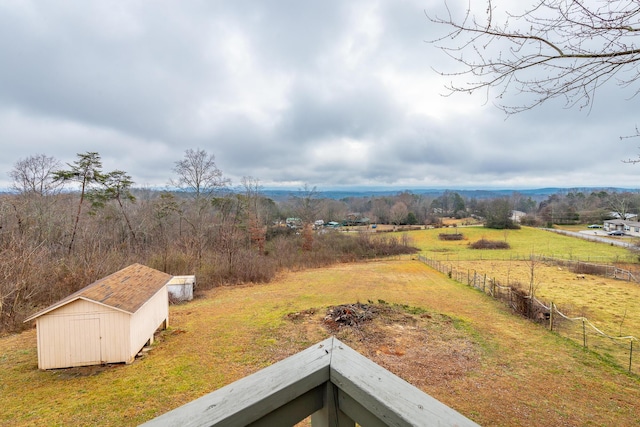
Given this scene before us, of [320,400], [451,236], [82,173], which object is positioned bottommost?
[451,236]

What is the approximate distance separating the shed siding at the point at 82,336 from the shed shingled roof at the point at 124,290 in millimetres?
151

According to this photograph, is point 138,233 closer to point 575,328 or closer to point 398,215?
point 575,328

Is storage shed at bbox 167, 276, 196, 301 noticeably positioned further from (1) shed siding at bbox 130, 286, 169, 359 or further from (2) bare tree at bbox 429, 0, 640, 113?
(2) bare tree at bbox 429, 0, 640, 113

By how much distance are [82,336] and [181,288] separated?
297 inches

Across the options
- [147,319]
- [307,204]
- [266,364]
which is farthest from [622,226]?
[147,319]

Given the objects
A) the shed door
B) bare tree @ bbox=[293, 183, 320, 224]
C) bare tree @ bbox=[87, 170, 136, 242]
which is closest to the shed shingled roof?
the shed door

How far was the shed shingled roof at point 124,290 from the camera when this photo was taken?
698cm

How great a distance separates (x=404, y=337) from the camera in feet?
30.2

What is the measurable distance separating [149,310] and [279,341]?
13.0 feet

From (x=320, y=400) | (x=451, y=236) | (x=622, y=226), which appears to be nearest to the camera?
(x=320, y=400)

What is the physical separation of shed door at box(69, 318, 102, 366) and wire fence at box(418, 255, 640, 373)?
13628mm

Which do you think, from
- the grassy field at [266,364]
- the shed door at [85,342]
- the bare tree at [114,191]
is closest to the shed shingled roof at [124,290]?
the shed door at [85,342]

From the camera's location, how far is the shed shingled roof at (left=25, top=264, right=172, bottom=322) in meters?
Result: 6.98

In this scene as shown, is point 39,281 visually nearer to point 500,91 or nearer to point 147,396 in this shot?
point 147,396
